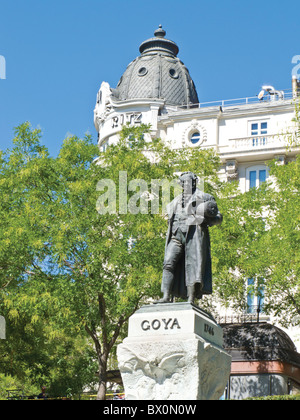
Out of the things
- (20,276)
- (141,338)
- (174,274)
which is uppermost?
(20,276)

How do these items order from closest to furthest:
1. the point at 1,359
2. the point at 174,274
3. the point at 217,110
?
the point at 174,274, the point at 1,359, the point at 217,110

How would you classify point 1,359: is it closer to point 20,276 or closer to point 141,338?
point 20,276

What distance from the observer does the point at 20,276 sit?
1002 inches

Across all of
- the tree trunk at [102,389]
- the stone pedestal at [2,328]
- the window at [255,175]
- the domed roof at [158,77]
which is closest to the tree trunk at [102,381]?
the tree trunk at [102,389]

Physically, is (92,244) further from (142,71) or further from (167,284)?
(142,71)

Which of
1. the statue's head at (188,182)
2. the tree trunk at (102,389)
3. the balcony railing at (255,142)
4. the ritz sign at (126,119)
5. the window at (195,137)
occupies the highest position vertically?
the ritz sign at (126,119)

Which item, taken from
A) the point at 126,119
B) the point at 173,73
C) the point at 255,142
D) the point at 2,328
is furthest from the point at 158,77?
the point at 2,328

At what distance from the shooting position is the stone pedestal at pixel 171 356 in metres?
10.6

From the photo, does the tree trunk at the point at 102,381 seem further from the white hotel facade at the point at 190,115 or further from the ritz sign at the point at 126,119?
the ritz sign at the point at 126,119

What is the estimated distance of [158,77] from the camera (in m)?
47.0

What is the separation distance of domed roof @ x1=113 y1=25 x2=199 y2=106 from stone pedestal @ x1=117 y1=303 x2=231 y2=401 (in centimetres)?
3549

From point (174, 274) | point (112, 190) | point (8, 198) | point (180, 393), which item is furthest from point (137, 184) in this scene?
point (180, 393)

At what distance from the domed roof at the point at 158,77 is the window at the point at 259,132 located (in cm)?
663

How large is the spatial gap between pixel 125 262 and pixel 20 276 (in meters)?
4.16
